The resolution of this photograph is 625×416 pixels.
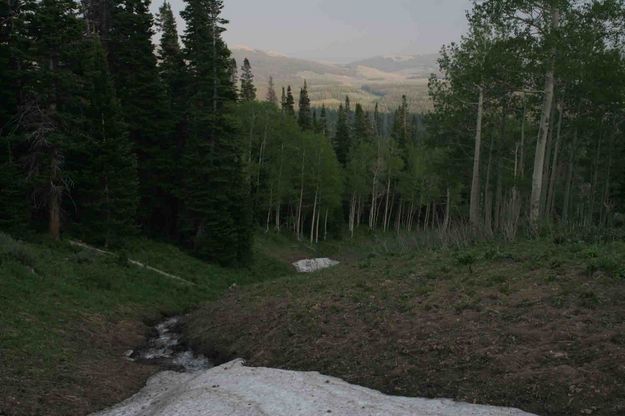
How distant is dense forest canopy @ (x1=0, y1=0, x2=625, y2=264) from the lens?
19797 mm

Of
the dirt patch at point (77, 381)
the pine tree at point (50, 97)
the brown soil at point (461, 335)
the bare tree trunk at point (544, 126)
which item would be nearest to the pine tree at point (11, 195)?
the pine tree at point (50, 97)

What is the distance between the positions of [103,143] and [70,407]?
21457 millimetres

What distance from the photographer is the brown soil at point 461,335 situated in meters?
8.73

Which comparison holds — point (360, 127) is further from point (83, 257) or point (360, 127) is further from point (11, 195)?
point (83, 257)

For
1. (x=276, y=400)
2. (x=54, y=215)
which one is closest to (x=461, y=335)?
(x=276, y=400)

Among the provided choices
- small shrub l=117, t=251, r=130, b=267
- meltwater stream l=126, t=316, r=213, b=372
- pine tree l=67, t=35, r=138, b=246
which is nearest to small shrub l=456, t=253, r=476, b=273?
meltwater stream l=126, t=316, r=213, b=372

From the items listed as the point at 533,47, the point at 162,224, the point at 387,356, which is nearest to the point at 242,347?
the point at 387,356

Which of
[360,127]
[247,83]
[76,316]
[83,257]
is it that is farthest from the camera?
→ [360,127]

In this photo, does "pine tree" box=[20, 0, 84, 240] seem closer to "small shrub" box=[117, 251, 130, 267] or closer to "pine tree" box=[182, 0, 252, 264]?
"small shrub" box=[117, 251, 130, 267]

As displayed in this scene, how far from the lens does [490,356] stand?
32.2 ft

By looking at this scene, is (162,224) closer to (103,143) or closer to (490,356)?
(103,143)

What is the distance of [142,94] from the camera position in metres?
35.0

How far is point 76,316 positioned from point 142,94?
22.0 m

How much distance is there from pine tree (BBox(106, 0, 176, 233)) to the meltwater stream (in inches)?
763
